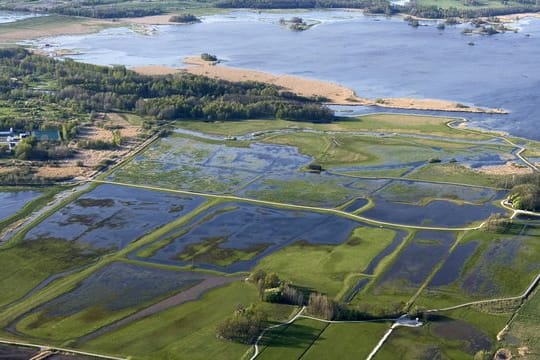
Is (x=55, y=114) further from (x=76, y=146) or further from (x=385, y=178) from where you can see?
(x=385, y=178)

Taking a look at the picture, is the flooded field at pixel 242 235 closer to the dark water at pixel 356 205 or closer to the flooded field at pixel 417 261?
the dark water at pixel 356 205

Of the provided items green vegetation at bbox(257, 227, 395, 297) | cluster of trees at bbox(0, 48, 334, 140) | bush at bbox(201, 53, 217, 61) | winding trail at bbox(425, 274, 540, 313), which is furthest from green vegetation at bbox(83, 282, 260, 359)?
bush at bbox(201, 53, 217, 61)

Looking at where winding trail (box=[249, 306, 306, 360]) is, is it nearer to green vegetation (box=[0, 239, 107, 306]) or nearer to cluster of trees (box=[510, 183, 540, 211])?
green vegetation (box=[0, 239, 107, 306])

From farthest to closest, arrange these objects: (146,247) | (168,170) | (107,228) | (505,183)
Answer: (168,170)
(505,183)
(107,228)
(146,247)

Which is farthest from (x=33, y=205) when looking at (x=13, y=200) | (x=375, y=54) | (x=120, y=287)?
(x=375, y=54)

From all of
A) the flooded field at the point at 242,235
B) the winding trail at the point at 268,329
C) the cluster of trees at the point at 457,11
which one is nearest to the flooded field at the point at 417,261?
the flooded field at the point at 242,235

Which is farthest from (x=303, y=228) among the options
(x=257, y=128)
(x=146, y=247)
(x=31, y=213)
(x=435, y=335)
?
(x=257, y=128)
